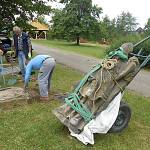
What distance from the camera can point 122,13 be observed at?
102m

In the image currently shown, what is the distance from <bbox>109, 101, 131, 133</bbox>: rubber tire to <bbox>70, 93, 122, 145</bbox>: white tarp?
0.36 m

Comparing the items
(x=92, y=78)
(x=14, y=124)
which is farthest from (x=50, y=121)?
(x=92, y=78)

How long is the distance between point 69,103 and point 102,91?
0.69 m

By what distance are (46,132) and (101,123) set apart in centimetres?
112

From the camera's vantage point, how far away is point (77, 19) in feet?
166

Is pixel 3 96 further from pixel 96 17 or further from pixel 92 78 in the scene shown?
pixel 96 17

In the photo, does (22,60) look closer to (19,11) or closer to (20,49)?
(20,49)

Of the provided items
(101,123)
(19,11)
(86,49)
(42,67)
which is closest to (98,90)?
(101,123)

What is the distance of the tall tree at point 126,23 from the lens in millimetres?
89562

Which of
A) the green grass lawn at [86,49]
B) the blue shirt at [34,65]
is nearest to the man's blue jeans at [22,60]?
the blue shirt at [34,65]

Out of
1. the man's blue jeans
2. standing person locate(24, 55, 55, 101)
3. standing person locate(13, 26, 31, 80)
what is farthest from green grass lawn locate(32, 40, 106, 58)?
standing person locate(24, 55, 55, 101)

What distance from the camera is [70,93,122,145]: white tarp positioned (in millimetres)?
7133

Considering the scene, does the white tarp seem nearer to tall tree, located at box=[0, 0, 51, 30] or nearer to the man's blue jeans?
the man's blue jeans

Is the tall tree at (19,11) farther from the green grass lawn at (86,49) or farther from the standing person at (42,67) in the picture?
the green grass lawn at (86,49)
